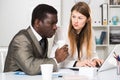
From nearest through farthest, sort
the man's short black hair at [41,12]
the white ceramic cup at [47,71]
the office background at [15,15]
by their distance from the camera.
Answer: the white ceramic cup at [47,71], the man's short black hair at [41,12], the office background at [15,15]

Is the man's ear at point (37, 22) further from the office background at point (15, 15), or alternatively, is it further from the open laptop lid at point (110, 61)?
the office background at point (15, 15)

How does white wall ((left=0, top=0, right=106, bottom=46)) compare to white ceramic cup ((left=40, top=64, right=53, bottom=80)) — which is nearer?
white ceramic cup ((left=40, top=64, right=53, bottom=80))

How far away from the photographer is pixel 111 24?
402 cm

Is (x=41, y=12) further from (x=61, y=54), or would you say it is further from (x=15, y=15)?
(x=15, y=15)

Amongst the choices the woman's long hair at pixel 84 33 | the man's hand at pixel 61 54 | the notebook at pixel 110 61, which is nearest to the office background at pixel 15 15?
the woman's long hair at pixel 84 33

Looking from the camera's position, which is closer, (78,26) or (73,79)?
(73,79)

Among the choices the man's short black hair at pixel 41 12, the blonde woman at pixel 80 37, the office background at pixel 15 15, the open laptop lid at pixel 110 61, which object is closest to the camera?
the open laptop lid at pixel 110 61

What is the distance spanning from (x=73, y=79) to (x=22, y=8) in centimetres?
245

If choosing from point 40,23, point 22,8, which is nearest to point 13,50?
point 40,23

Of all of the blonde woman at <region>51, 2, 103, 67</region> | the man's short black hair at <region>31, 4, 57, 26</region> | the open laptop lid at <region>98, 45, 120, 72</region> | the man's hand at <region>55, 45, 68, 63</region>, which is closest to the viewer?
the open laptop lid at <region>98, 45, 120, 72</region>

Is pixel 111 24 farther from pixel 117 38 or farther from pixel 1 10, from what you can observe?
pixel 1 10

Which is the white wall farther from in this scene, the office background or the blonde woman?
the blonde woman

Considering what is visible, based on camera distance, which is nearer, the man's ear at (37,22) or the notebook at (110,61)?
the notebook at (110,61)

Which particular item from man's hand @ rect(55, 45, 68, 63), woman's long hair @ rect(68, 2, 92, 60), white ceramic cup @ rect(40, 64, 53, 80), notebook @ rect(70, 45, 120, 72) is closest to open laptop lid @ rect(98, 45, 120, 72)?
notebook @ rect(70, 45, 120, 72)
